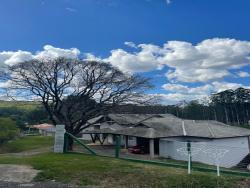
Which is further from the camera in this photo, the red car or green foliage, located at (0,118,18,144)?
green foliage, located at (0,118,18,144)

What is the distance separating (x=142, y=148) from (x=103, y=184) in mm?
23380

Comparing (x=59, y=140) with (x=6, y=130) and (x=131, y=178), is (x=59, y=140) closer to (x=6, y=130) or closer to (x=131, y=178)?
(x=131, y=178)

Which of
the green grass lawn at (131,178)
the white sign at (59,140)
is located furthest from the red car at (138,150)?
the green grass lawn at (131,178)

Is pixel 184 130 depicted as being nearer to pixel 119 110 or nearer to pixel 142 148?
pixel 142 148

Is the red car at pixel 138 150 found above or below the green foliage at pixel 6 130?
below

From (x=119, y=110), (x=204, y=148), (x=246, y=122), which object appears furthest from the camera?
(x=246, y=122)

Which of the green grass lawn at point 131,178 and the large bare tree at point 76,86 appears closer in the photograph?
the green grass lawn at point 131,178

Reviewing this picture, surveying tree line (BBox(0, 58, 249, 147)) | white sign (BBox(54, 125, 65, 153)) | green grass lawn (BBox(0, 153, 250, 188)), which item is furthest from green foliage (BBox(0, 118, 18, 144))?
green grass lawn (BBox(0, 153, 250, 188))

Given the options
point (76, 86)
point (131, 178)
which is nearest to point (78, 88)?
point (76, 86)

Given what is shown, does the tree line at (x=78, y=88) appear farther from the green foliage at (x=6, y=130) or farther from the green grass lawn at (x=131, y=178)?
the green grass lawn at (x=131, y=178)

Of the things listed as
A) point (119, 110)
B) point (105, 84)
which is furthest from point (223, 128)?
point (105, 84)

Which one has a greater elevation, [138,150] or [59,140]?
[59,140]

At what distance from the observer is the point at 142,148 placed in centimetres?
3145

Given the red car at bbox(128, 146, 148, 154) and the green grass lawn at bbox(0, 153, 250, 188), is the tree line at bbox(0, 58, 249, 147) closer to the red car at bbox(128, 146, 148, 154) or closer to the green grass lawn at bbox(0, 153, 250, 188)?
the red car at bbox(128, 146, 148, 154)
